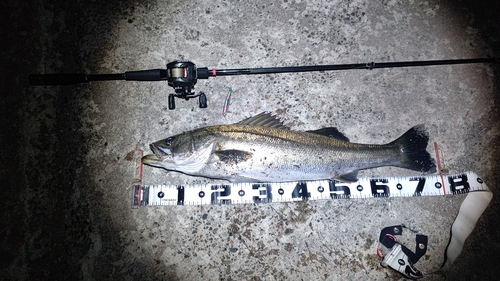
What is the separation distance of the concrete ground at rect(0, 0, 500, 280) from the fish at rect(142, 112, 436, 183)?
36 cm

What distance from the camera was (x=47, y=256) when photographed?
2545mm

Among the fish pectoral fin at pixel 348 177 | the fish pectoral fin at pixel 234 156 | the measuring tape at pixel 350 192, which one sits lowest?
the measuring tape at pixel 350 192

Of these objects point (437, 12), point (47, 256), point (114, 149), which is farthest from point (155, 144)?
point (437, 12)

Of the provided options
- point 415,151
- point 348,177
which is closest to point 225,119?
point 348,177

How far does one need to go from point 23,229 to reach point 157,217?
1191 mm

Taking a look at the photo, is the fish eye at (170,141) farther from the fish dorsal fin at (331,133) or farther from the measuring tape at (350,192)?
the fish dorsal fin at (331,133)

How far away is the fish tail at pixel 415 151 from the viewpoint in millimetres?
2553

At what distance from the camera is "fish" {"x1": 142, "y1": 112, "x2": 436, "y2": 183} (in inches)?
94.6

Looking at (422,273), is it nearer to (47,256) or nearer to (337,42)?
(337,42)

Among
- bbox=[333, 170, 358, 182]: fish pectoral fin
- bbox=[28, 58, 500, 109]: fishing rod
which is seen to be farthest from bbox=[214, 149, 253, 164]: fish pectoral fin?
bbox=[333, 170, 358, 182]: fish pectoral fin

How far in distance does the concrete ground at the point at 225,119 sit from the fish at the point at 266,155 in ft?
1.17

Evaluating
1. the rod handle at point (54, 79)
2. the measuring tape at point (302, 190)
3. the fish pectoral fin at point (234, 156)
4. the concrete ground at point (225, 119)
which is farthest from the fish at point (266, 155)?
the rod handle at point (54, 79)

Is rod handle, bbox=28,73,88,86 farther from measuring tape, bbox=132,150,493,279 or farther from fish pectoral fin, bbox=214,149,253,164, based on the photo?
fish pectoral fin, bbox=214,149,253,164

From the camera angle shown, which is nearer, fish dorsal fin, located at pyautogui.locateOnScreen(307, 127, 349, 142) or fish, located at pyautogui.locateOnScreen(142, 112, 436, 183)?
fish, located at pyautogui.locateOnScreen(142, 112, 436, 183)
